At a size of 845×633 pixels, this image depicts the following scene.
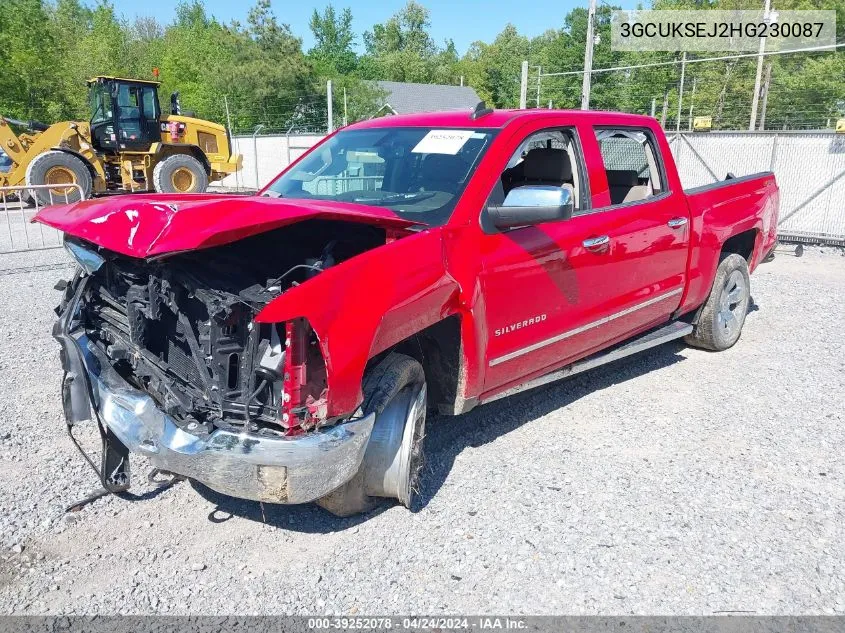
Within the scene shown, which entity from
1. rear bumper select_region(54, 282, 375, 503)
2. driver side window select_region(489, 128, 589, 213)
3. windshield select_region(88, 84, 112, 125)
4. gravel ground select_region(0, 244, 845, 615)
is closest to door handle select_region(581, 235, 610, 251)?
driver side window select_region(489, 128, 589, 213)

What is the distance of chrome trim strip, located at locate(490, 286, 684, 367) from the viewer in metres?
3.87

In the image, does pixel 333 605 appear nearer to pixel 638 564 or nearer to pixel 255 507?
pixel 255 507

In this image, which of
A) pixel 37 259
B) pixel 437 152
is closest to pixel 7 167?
pixel 37 259

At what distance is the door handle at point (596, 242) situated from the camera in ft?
13.9

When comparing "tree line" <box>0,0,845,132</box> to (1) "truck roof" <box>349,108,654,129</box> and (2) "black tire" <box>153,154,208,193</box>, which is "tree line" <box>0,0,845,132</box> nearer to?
(2) "black tire" <box>153,154,208,193</box>

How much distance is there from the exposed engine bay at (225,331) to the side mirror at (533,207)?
690 mm

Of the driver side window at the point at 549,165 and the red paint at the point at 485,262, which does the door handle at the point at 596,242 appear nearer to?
the red paint at the point at 485,262

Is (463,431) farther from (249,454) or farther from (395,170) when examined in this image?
(249,454)

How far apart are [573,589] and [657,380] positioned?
116 inches

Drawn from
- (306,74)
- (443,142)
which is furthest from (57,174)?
(306,74)

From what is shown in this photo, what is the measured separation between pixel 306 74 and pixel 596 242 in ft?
157

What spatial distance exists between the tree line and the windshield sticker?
19.1 metres

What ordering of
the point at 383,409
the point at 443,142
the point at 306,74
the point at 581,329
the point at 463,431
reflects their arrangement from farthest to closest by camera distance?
the point at 306,74 → the point at 463,431 → the point at 581,329 → the point at 443,142 → the point at 383,409

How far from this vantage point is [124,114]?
59.1ft
